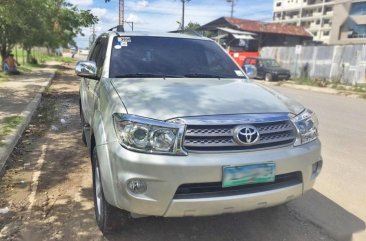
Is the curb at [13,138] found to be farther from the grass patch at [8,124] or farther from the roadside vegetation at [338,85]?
the roadside vegetation at [338,85]

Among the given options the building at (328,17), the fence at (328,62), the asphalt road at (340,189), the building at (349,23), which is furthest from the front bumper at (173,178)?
the building at (328,17)

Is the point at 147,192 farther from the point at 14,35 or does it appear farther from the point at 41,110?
the point at 14,35

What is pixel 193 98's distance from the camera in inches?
135

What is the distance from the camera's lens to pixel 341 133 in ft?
27.7

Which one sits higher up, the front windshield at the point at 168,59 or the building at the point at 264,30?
the building at the point at 264,30

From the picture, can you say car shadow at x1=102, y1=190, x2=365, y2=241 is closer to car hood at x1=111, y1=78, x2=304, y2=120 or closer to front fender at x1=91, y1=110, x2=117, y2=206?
front fender at x1=91, y1=110, x2=117, y2=206

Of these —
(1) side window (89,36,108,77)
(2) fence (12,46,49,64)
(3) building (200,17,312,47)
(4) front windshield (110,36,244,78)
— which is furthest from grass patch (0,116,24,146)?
(3) building (200,17,312,47)

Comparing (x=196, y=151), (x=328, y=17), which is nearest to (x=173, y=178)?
(x=196, y=151)

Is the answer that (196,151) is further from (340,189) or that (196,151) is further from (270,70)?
(270,70)

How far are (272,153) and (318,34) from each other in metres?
84.6

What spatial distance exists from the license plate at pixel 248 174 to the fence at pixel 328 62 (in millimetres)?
21358

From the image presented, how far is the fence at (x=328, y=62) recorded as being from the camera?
22.6 metres

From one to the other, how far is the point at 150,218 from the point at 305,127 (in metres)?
1.71

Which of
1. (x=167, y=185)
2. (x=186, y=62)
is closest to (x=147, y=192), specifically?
(x=167, y=185)
